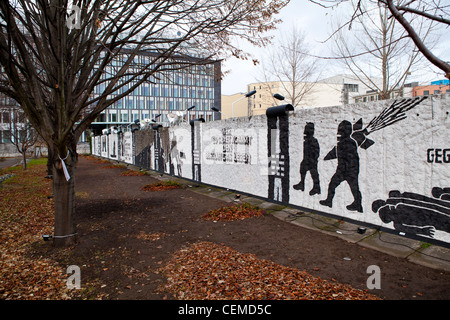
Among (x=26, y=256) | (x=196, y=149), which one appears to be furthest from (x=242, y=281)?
(x=196, y=149)

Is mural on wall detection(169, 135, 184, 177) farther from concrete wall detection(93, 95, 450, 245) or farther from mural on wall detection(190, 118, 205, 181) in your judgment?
concrete wall detection(93, 95, 450, 245)

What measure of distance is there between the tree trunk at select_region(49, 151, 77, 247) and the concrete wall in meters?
5.08

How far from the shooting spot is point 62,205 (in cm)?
Answer: 506

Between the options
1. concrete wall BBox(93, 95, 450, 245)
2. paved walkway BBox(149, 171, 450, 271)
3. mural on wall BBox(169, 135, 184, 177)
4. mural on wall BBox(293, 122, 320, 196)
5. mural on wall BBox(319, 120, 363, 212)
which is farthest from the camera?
mural on wall BBox(169, 135, 184, 177)

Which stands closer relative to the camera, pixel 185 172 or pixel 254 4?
pixel 254 4

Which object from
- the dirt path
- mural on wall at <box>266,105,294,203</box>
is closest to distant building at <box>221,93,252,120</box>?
mural on wall at <box>266,105,294,203</box>

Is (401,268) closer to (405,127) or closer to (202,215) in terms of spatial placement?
(405,127)

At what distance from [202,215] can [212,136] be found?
4222 mm

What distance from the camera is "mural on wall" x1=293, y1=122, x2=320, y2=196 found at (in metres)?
6.46

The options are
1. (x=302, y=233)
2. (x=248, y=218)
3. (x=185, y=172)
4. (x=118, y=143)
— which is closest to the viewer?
(x=302, y=233)

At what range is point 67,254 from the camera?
4.78m

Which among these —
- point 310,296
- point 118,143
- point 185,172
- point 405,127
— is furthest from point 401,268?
point 118,143

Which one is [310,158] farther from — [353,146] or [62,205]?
[62,205]

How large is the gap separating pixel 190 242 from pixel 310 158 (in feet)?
11.3
